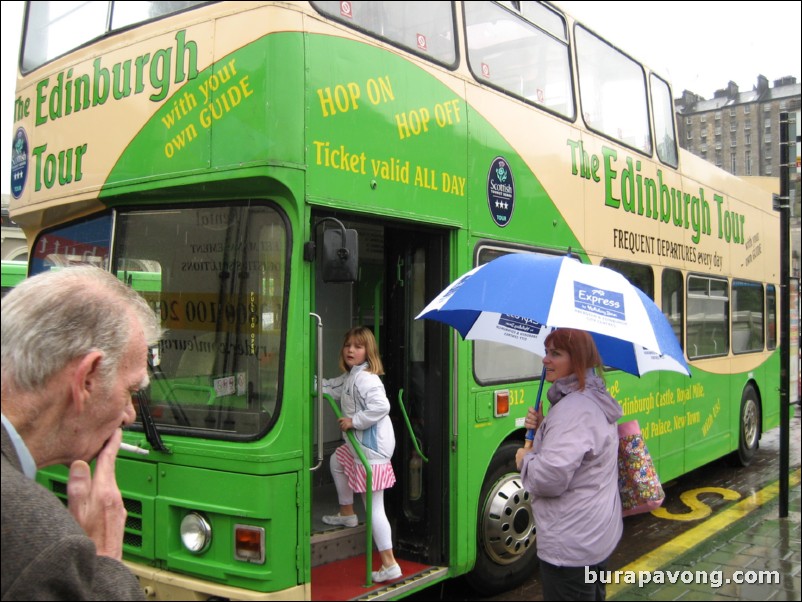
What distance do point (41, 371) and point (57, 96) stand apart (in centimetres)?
369

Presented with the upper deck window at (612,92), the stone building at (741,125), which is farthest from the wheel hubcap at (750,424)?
the upper deck window at (612,92)

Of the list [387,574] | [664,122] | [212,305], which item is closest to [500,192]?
[212,305]

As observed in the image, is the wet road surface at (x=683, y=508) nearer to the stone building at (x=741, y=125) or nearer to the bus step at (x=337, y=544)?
the bus step at (x=337, y=544)

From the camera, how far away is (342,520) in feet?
16.2

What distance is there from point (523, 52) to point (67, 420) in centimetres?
467

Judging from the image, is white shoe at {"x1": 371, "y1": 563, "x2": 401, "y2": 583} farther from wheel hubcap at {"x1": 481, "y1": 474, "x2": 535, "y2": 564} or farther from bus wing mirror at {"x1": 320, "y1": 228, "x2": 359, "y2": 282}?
bus wing mirror at {"x1": 320, "y1": 228, "x2": 359, "y2": 282}

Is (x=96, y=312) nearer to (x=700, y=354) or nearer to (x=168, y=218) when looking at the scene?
(x=168, y=218)

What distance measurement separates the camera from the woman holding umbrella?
3111 millimetres

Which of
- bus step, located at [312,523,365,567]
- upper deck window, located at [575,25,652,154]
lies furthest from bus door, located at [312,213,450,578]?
upper deck window, located at [575,25,652,154]

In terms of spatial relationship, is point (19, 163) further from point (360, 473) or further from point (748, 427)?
point (748, 427)

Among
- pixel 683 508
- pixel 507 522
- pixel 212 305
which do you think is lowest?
pixel 683 508

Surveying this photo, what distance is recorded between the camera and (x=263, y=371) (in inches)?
145

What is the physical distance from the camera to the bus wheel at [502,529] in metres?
4.89

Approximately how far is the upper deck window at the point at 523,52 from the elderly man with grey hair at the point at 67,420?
3.84m
